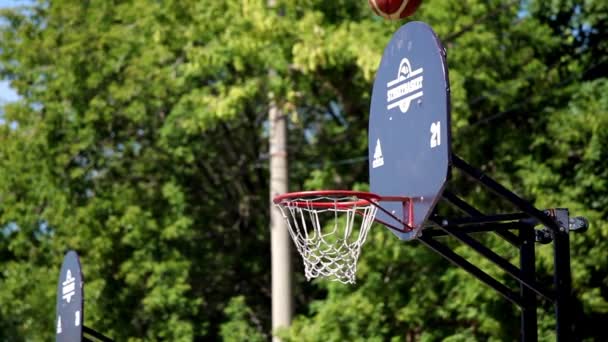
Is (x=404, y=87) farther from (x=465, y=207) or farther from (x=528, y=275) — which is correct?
(x=528, y=275)

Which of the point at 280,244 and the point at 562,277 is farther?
the point at 280,244

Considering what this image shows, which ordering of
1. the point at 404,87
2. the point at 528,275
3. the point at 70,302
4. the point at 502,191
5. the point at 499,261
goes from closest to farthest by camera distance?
the point at 502,191 < the point at 499,261 < the point at 528,275 < the point at 404,87 < the point at 70,302

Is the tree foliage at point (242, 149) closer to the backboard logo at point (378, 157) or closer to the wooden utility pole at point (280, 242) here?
the wooden utility pole at point (280, 242)

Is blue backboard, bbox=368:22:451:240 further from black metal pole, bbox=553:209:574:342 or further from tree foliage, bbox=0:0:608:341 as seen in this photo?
tree foliage, bbox=0:0:608:341

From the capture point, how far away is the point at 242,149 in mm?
23250

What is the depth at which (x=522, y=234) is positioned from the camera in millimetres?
8805

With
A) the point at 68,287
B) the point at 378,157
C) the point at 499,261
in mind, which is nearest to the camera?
the point at 499,261

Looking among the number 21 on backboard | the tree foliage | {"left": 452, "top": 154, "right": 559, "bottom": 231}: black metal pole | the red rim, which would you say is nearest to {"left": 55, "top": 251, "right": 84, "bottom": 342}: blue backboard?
the tree foliage

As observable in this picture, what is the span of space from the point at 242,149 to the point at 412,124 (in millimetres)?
14782

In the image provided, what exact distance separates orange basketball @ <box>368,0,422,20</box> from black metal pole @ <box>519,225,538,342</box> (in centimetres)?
205

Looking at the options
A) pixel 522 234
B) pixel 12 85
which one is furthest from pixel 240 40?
pixel 522 234

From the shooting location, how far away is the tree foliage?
1806 cm

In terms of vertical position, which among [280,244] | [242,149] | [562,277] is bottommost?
[562,277]

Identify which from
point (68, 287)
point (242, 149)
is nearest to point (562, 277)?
point (68, 287)
